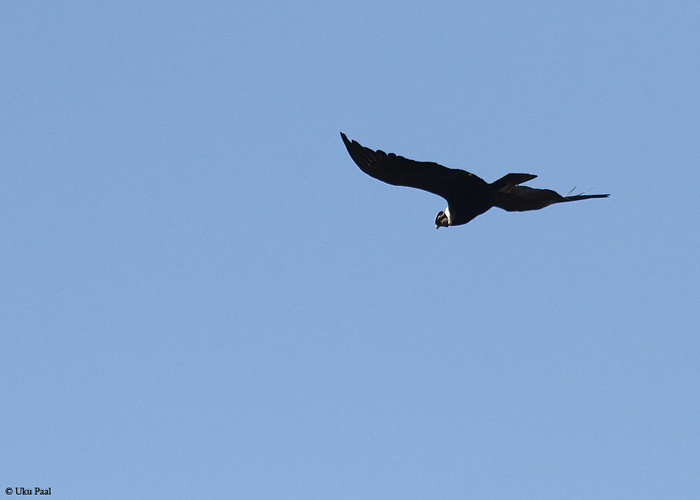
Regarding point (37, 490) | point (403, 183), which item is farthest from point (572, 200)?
point (37, 490)

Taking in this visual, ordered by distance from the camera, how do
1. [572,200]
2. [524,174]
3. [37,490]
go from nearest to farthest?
1. [524,174]
2. [572,200]
3. [37,490]

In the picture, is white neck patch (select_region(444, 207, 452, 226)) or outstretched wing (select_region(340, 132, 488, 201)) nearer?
outstretched wing (select_region(340, 132, 488, 201))

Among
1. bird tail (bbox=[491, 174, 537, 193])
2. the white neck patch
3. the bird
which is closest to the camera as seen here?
bird tail (bbox=[491, 174, 537, 193])

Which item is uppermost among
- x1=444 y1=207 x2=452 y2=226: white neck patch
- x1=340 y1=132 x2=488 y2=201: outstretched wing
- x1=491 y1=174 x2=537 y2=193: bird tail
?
x1=340 y1=132 x2=488 y2=201: outstretched wing

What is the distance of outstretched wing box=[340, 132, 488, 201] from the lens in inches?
810

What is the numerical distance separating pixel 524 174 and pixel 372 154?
8.78 ft

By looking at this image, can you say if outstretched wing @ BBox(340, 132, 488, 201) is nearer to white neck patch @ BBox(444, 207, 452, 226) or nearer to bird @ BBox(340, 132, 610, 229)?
bird @ BBox(340, 132, 610, 229)

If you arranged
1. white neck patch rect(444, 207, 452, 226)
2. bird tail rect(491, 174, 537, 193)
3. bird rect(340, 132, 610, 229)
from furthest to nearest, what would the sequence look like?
white neck patch rect(444, 207, 452, 226) < bird rect(340, 132, 610, 229) < bird tail rect(491, 174, 537, 193)

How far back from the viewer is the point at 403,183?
832 inches

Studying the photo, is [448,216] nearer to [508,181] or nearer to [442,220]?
[442,220]

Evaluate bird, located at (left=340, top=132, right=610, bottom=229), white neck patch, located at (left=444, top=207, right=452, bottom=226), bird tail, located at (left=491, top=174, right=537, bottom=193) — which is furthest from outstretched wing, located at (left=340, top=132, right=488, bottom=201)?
white neck patch, located at (left=444, top=207, right=452, bottom=226)

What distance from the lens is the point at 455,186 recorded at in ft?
70.6

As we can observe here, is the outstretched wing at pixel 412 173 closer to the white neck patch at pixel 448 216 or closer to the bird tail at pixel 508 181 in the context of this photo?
the bird tail at pixel 508 181

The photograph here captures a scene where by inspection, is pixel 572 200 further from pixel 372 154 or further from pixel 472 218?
pixel 372 154
